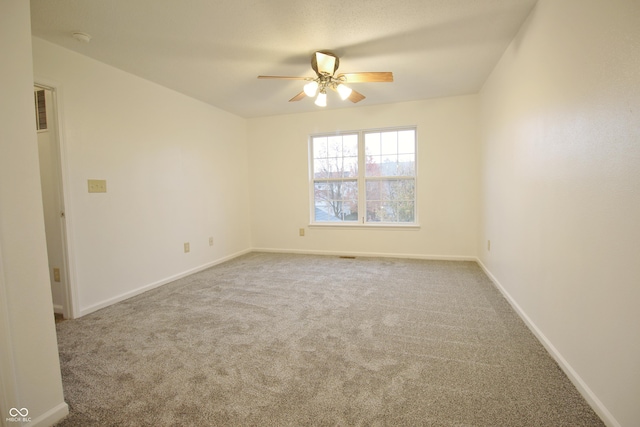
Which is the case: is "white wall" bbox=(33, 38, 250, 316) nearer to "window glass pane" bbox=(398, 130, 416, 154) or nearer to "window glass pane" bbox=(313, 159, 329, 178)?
"window glass pane" bbox=(313, 159, 329, 178)

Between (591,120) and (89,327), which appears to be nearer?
(591,120)

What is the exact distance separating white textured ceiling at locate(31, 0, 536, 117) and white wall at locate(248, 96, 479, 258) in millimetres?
840

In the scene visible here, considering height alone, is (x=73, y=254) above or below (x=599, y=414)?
above

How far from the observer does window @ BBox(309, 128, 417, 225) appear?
4.37 metres

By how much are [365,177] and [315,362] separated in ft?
10.8

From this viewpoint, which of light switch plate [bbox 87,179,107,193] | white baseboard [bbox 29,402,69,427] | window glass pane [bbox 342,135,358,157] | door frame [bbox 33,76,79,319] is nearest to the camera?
white baseboard [bbox 29,402,69,427]

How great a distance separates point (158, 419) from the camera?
129 centimetres

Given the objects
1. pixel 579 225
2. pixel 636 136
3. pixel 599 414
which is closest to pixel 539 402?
pixel 599 414

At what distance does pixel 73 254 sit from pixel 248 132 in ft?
10.7

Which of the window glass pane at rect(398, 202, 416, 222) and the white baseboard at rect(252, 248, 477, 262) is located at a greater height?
the window glass pane at rect(398, 202, 416, 222)

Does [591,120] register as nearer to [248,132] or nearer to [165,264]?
[165,264]

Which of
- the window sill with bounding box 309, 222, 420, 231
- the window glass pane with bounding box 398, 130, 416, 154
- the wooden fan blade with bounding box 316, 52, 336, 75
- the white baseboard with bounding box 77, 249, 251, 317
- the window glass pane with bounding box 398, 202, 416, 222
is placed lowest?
the white baseboard with bounding box 77, 249, 251, 317

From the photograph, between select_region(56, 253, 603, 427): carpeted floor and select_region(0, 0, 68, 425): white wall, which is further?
select_region(56, 253, 603, 427): carpeted floor

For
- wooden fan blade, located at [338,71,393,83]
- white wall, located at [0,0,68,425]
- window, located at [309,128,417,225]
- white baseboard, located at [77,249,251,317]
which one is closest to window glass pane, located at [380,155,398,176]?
window, located at [309,128,417,225]
